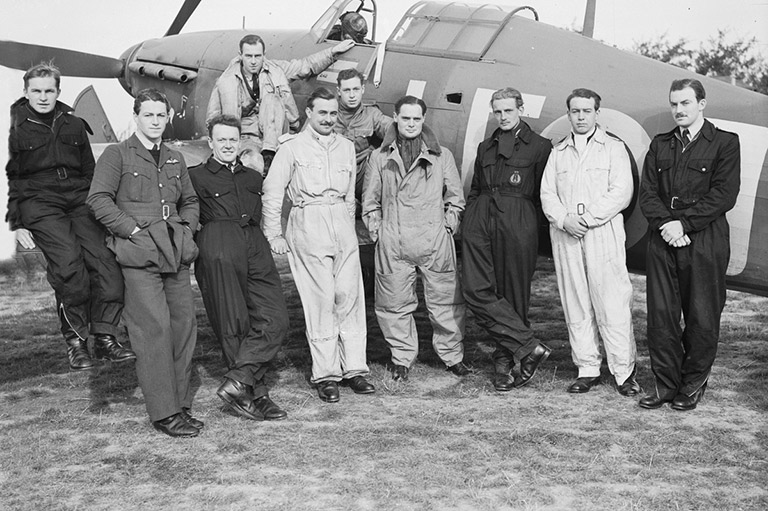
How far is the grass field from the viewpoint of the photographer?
4434 mm

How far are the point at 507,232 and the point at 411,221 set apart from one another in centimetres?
69

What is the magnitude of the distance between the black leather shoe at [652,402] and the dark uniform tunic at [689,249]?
7cm

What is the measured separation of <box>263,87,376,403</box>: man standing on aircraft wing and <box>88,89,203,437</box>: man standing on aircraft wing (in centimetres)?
78

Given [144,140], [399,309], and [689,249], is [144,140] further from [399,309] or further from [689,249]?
[689,249]

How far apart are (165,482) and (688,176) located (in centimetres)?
368

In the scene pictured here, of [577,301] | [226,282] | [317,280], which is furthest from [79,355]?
[577,301]

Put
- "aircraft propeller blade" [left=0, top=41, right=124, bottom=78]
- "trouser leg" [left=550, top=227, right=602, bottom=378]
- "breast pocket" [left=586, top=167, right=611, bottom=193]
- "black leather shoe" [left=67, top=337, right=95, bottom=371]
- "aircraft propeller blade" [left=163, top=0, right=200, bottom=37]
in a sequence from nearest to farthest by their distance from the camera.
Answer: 1. "black leather shoe" [left=67, top=337, right=95, bottom=371]
2. "breast pocket" [left=586, top=167, right=611, bottom=193]
3. "trouser leg" [left=550, top=227, right=602, bottom=378]
4. "aircraft propeller blade" [left=0, top=41, right=124, bottom=78]
5. "aircraft propeller blade" [left=163, top=0, right=200, bottom=37]

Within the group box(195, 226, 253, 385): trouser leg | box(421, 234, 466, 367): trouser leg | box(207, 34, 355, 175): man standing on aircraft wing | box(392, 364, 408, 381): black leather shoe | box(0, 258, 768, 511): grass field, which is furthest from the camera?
box(207, 34, 355, 175): man standing on aircraft wing

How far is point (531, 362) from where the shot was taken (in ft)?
20.1

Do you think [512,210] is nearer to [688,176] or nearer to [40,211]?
[688,176]

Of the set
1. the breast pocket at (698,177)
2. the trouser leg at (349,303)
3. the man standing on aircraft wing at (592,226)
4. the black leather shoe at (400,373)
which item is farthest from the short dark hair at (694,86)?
the black leather shoe at (400,373)

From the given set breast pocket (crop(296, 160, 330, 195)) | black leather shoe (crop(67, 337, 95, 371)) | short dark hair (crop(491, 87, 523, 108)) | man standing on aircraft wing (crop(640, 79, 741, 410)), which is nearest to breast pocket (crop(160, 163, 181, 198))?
breast pocket (crop(296, 160, 330, 195))

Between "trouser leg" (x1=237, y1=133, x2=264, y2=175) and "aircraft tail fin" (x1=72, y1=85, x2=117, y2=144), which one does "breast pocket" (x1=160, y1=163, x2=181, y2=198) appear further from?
"aircraft tail fin" (x1=72, y1=85, x2=117, y2=144)

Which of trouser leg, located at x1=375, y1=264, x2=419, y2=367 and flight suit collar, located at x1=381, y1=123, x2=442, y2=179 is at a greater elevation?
flight suit collar, located at x1=381, y1=123, x2=442, y2=179
